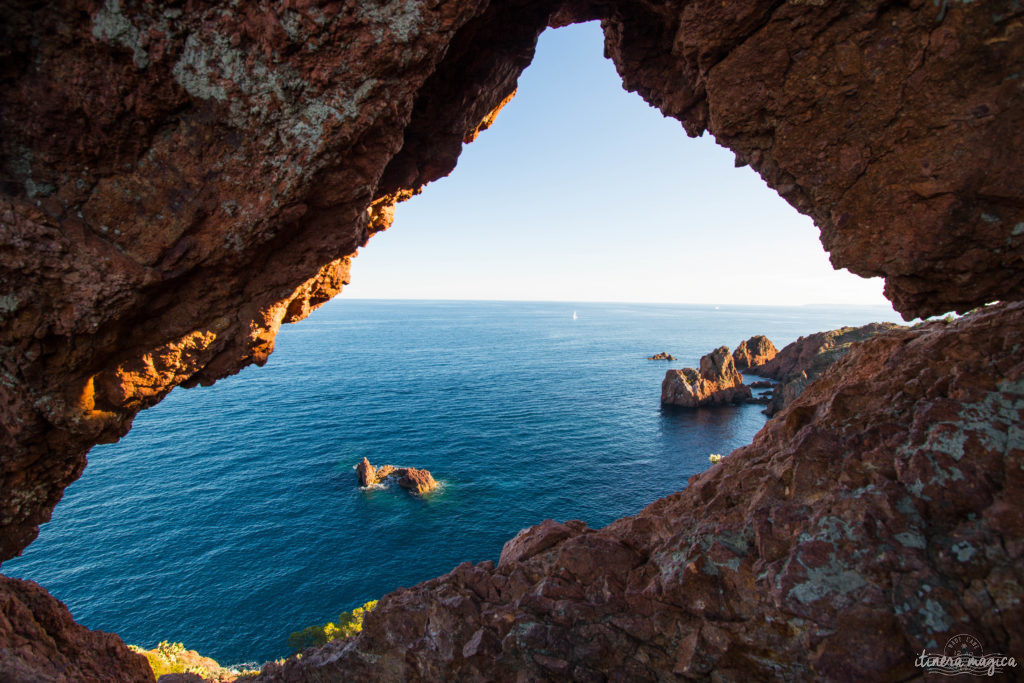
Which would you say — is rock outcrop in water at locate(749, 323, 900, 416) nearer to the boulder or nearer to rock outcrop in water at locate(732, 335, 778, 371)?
rock outcrop in water at locate(732, 335, 778, 371)

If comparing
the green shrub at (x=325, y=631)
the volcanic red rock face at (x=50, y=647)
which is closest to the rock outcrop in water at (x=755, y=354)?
the green shrub at (x=325, y=631)

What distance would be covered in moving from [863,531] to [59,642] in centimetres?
2310

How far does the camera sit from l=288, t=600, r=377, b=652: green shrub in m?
32.6

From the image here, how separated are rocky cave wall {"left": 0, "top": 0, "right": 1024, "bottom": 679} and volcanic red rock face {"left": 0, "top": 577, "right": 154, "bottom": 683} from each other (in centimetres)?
206

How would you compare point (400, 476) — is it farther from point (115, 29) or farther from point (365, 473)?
point (115, 29)

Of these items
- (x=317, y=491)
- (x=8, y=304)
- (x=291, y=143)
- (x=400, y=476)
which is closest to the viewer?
(x=8, y=304)

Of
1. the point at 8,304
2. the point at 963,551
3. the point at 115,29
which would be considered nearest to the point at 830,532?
the point at 963,551

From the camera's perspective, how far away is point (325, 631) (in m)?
33.0

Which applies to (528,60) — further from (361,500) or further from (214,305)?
(361,500)

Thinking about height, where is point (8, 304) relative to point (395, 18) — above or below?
below

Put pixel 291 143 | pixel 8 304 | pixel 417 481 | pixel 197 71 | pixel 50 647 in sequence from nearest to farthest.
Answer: pixel 197 71, pixel 8 304, pixel 291 143, pixel 50 647, pixel 417 481

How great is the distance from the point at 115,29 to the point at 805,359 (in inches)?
4499

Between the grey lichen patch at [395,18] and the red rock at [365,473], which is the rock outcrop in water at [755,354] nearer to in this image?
the red rock at [365,473]

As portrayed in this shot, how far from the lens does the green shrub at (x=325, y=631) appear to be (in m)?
32.6
